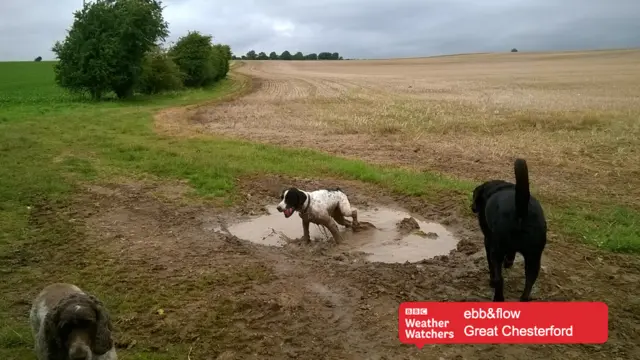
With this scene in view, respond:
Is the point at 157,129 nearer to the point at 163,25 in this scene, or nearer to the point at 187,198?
the point at 187,198

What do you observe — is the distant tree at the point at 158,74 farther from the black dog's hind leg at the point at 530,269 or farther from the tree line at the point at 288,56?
the tree line at the point at 288,56

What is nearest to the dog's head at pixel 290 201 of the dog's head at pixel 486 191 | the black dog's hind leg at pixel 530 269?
the dog's head at pixel 486 191

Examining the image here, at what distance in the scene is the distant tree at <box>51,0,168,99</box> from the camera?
110 ft

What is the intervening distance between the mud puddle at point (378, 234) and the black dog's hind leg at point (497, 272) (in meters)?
2.19

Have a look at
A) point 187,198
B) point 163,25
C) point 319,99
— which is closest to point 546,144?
point 187,198

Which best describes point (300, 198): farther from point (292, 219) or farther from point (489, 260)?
point (489, 260)

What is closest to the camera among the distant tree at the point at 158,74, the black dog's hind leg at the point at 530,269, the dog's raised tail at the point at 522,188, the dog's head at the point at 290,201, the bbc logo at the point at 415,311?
the dog's raised tail at the point at 522,188

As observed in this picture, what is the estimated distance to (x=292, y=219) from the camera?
10.6 meters

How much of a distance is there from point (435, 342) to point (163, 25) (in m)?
A: 35.4

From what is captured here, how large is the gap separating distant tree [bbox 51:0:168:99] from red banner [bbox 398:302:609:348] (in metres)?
31.8

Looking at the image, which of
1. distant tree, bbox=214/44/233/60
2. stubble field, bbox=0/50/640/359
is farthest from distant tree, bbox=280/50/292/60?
stubble field, bbox=0/50/640/359

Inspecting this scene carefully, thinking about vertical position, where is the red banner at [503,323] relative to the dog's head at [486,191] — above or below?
below

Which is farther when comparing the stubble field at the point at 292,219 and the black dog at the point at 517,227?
the stubble field at the point at 292,219

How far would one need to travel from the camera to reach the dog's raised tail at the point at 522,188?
5.65 metres
